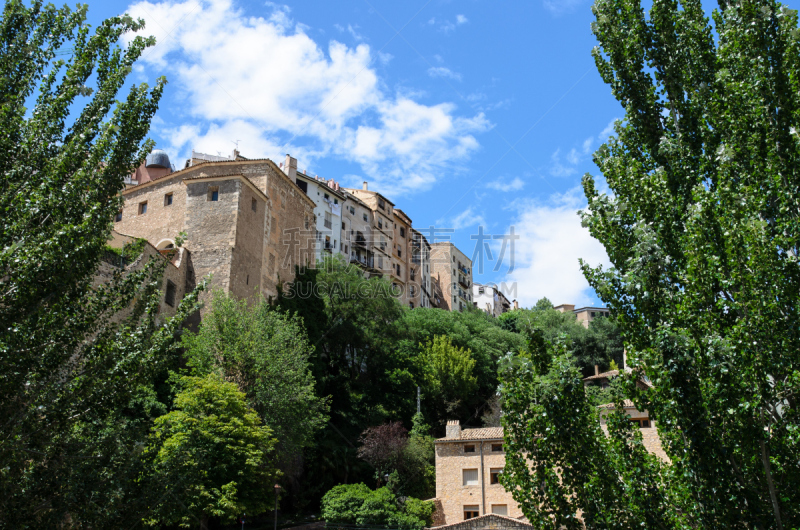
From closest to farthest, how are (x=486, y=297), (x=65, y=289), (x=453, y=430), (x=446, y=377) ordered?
1. (x=65, y=289)
2. (x=453, y=430)
3. (x=446, y=377)
4. (x=486, y=297)

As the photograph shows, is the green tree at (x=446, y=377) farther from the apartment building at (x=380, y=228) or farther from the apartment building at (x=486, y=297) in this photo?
the apartment building at (x=486, y=297)

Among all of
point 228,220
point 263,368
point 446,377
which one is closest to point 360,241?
point 446,377

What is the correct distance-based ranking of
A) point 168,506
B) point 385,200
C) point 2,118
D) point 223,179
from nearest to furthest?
point 2,118
point 168,506
point 223,179
point 385,200

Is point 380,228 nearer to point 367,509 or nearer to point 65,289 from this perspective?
point 367,509

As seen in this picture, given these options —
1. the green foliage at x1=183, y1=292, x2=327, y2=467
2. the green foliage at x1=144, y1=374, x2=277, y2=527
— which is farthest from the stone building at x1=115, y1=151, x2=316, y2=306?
the green foliage at x1=144, y1=374, x2=277, y2=527

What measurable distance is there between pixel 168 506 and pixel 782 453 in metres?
12.2

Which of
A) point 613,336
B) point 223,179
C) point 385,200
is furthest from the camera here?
point 385,200

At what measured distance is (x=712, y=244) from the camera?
8.04 m

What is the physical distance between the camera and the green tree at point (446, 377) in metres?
40.2

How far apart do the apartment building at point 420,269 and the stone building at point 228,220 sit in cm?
2522

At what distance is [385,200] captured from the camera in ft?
225

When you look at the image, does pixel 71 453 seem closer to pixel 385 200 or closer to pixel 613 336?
pixel 613 336

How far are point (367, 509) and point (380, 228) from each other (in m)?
42.2

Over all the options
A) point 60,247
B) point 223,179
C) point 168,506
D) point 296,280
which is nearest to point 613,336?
point 296,280
